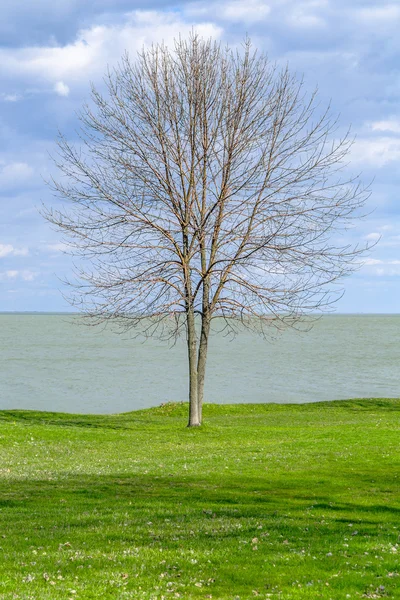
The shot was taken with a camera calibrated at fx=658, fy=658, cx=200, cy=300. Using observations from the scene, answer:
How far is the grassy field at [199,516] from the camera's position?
8617 millimetres

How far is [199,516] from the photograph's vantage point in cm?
1270

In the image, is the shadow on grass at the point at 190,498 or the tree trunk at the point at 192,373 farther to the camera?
the tree trunk at the point at 192,373

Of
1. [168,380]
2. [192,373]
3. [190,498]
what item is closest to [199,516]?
[190,498]

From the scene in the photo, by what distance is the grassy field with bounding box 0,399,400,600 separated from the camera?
8.62 meters

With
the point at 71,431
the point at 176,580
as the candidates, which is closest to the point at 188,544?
the point at 176,580

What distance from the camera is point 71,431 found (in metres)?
29.0

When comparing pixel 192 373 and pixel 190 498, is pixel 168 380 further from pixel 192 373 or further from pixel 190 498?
pixel 190 498

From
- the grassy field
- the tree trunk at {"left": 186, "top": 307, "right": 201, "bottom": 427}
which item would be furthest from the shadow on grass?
the tree trunk at {"left": 186, "top": 307, "right": 201, "bottom": 427}

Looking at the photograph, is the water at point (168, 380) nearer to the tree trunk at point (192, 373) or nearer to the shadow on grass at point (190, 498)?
the tree trunk at point (192, 373)

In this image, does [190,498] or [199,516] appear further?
[190,498]

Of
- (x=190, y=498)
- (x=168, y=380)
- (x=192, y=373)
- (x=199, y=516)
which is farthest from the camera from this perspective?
(x=168, y=380)

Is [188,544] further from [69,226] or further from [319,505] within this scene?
[69,226]

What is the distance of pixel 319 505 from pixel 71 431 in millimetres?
16980

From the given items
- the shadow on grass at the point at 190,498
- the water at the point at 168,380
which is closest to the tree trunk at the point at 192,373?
the shadow on grass at the point at 190,498
